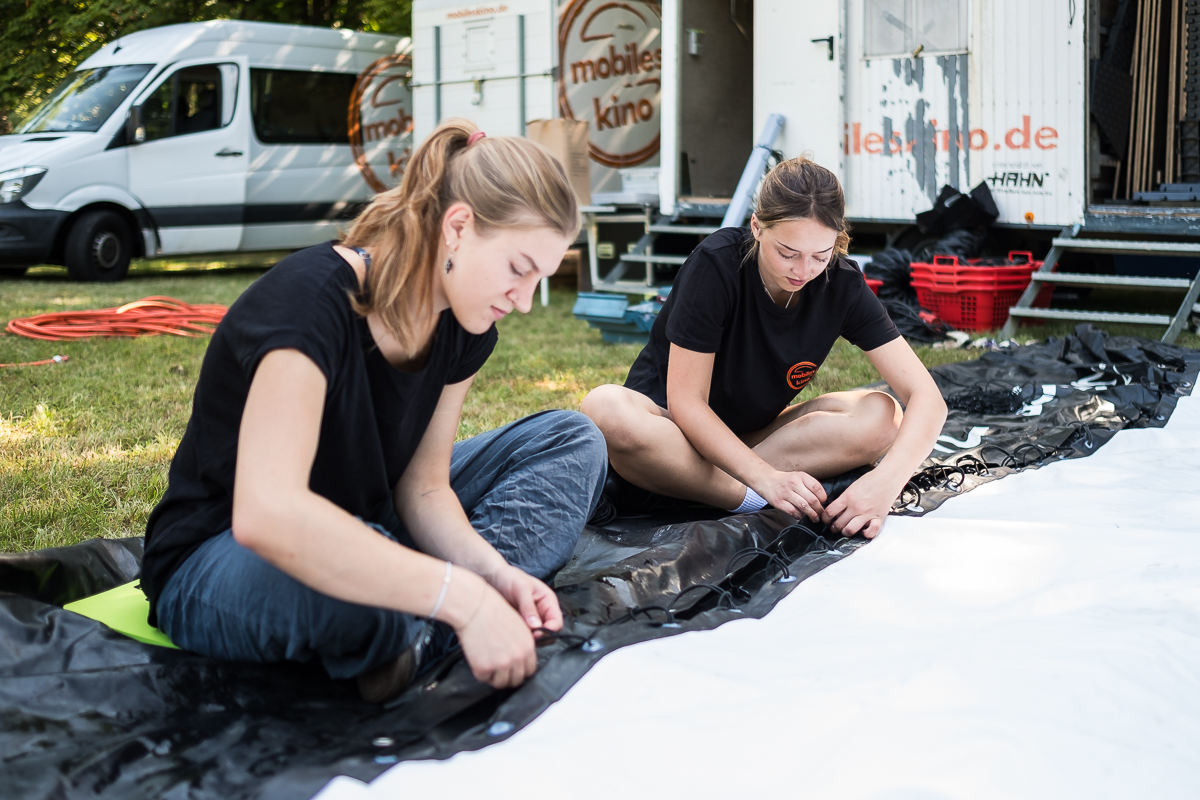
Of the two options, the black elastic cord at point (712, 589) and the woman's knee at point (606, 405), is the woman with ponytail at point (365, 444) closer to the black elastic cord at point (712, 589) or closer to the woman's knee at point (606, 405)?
the black elastic cord at point (712, 589)

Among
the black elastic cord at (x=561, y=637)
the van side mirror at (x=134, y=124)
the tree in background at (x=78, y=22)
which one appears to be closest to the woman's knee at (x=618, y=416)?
the black elastic cord at (x=561, y=637)

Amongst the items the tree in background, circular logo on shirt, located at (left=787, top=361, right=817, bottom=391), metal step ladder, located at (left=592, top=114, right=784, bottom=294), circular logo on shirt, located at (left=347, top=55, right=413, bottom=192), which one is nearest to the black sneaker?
circular logo on shirt, located at (left=787, top=361, right=817, bottom=391)

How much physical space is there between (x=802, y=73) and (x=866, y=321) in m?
4.50

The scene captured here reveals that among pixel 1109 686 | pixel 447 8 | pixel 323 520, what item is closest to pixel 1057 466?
pixel 1109 686

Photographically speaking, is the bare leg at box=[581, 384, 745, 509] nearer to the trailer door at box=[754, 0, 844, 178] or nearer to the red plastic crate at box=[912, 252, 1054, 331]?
the red plastic crate at box=[912, 252, 1054, 331]

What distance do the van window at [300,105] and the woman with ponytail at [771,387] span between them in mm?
8118

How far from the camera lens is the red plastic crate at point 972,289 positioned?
5.61 meters

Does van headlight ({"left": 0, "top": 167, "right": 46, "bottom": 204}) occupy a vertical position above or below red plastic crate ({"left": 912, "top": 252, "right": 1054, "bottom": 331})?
above

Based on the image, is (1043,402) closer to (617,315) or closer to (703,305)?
(703,305)

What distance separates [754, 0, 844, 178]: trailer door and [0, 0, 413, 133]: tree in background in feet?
20.6

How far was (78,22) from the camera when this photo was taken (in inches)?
441

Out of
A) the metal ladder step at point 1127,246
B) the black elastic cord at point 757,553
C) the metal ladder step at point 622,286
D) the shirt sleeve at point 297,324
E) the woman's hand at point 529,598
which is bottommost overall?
the black elastic cord at point 757,553

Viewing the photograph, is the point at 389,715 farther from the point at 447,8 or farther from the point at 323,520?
the point at 447,8

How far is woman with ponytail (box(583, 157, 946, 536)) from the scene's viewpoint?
7.02ft
